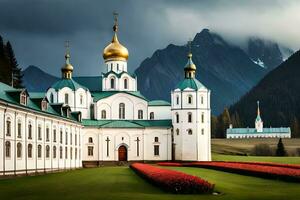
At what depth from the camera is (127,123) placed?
8588 cm

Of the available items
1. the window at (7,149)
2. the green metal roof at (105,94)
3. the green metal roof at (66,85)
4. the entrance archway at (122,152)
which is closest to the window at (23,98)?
the window at (7,149)

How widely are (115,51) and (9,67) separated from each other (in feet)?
60.7

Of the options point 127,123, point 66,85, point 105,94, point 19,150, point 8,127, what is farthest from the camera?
point 105,94

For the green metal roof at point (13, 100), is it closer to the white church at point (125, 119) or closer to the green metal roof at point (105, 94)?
the white church at point (125, 119)

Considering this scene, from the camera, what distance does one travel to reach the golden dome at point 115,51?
92375 mm

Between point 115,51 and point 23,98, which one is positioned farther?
point 115,51

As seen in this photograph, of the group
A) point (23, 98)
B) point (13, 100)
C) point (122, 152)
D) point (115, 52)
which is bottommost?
point (122, 152)

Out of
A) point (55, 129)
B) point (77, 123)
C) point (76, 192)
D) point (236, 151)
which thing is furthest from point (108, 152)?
point (76, 192)

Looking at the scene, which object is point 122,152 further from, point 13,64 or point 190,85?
point 13,64

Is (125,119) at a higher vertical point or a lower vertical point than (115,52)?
lower

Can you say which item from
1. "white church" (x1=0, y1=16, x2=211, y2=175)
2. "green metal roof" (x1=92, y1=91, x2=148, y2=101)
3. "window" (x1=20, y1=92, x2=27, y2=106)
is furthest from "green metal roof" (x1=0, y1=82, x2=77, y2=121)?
"green metal roof" (x1=92, y1=91, x2=148, y2=101)

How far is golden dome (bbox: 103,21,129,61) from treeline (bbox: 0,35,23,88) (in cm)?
1642

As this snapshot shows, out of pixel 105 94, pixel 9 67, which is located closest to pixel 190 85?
pixel 105 94

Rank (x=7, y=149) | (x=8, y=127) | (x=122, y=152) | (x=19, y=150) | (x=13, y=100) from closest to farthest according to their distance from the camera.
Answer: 1. (x=7, y=149)
2. (x=8, y=127)
3. (x=19, y=150)
4. (x=13, y=100)
5. (x=122, y=152)
